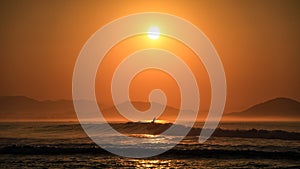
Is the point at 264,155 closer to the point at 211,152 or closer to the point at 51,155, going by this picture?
the point at 211,152

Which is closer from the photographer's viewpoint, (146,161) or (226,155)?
(146,161)

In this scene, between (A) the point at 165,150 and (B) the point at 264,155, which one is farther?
(A) the point at 165,150

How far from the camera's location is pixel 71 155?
47438mm

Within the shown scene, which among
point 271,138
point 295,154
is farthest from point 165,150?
point 271,138

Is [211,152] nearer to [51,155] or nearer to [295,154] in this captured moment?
[295,154]

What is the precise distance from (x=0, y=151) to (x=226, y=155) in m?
24.1

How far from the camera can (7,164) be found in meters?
40.0

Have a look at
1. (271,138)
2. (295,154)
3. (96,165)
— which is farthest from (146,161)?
(271,138)

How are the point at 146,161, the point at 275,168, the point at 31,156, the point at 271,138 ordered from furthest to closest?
the point at 271,138 < the point at 31,156 < the point at 146,161 < the point at 275,168

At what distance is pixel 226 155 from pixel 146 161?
10.1 metres

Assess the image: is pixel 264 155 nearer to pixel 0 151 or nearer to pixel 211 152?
pixel 211 152

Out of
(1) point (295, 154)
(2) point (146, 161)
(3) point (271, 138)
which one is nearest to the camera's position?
(2) point (146, 161)

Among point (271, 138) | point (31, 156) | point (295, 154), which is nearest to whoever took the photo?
point (31, 156)

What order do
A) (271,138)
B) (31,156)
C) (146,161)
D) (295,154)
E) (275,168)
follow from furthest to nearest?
(271,138) < (295,154) < (31,156) < (146,161) < (275,168)
